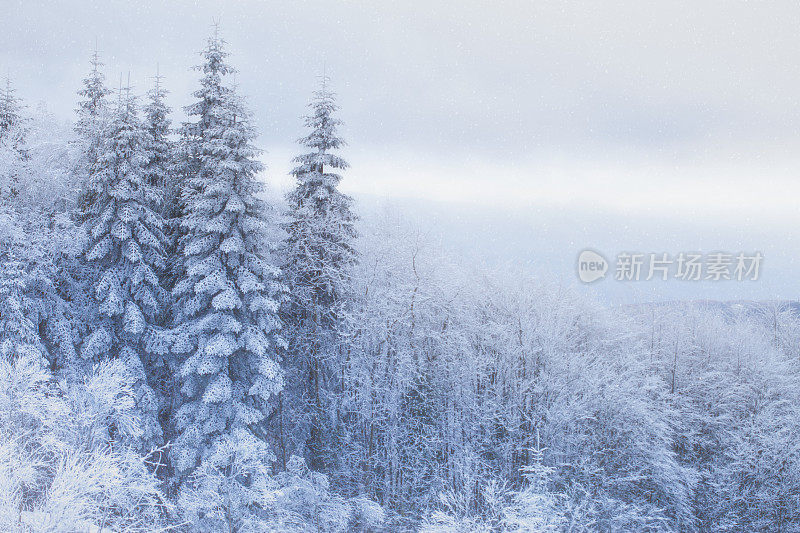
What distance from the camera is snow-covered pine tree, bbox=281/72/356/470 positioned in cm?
1789

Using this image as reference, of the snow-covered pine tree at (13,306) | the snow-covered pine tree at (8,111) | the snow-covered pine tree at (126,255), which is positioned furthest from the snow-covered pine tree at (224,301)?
the snow-covered pine tree at (8,111)

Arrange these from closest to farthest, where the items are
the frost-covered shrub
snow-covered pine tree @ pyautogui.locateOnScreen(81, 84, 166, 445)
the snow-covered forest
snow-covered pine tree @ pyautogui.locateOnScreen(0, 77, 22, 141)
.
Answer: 1. the frost-covered shrub
2. the snow-covered forest
3. snow-covered pine tree @ pyautogui.locateOnScreen(81, 84, 166, 445)
4. snow-covered pine tree @ pyautogui.locateOnScreen(0, 77, 22, 141)

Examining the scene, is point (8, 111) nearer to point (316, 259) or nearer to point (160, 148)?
point (160, 148)

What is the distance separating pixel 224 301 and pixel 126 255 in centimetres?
459

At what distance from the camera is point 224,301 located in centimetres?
1506

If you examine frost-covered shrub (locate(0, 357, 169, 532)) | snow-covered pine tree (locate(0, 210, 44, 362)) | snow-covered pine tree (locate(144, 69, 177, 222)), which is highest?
snow-covered pine tree (locate(144, 69, 177, 222))

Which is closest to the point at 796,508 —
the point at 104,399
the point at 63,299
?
the point at 104,399

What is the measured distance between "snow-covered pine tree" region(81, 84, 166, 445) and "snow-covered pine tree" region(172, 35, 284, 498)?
56.1 inches

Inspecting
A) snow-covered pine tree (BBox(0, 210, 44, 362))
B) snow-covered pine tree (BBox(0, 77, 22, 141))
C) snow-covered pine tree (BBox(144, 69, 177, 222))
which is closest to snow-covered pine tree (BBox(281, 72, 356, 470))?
snow-covered pine tree (BBox(144, 69, 177, 222))

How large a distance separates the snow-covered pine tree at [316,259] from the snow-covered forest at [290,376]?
104mm

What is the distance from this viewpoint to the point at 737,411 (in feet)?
81.6

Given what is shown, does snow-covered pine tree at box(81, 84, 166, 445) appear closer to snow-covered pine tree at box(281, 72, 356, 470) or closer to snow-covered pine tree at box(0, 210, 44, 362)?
snow-covered pine tree at box(0, 210, 44, 362)

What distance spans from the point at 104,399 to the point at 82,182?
9390 mm

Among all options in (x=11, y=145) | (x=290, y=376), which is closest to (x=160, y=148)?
(x=11, y=145)
